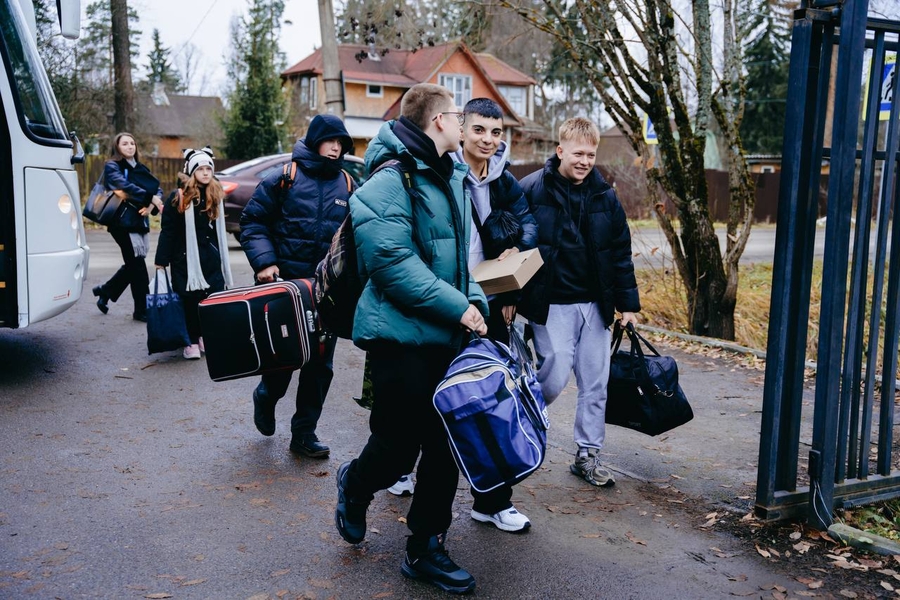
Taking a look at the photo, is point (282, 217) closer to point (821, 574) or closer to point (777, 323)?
point (777, 323)

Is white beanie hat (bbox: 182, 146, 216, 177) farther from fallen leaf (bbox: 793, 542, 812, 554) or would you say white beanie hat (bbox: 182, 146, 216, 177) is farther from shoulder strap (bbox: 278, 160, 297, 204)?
fallen leaf (bbox: 793, 542, 812, 554)

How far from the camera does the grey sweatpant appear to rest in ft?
16.5

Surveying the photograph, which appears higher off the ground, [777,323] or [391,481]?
[777,323]

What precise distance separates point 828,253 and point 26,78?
5885 mm

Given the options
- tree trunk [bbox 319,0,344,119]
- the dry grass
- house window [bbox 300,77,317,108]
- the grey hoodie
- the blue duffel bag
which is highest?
house window [bbox 300,77,317,108]

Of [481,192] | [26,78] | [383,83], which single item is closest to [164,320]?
[26,78]

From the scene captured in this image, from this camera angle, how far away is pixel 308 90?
175ft

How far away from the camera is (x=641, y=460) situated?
566 centimetres

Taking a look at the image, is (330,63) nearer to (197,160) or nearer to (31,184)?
(197,160)

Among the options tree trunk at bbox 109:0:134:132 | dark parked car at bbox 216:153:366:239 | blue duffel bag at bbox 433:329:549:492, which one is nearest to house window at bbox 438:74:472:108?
tree trunk at bbox 109:0:134:132

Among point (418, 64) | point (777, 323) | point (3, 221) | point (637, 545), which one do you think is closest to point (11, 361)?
point (3, 221)

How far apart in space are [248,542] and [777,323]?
9.14 feet

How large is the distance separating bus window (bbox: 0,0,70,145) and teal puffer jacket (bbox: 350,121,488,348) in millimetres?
4106

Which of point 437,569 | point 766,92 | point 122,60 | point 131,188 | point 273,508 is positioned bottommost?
point 273,508
